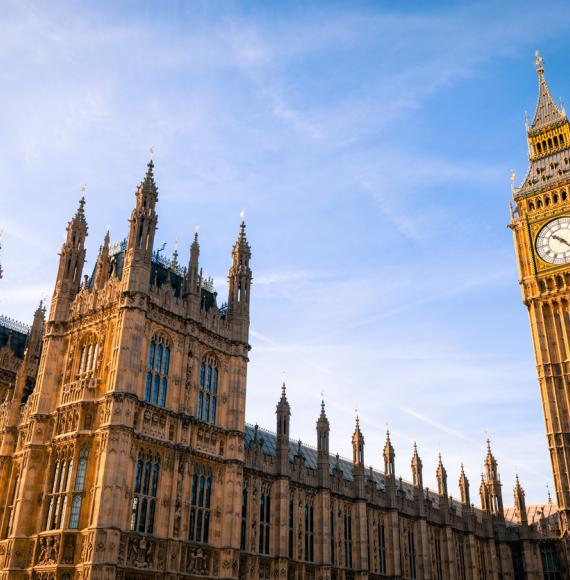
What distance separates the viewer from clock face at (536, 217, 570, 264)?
76.4 m

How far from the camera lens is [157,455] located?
122 ft

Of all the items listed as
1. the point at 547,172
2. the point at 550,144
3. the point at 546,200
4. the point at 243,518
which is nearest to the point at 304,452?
the point at 243,518

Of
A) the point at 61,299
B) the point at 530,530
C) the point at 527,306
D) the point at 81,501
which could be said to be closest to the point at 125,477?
the point at 81,501

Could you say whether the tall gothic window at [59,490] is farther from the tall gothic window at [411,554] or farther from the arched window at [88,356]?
the tall gothic window at [411,554]

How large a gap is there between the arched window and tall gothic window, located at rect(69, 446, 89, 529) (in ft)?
15.7

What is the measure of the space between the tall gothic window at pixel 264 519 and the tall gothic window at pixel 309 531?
4.01m

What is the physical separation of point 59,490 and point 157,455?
17.4 ft

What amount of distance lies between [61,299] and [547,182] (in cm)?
6113

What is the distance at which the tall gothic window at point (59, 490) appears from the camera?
35.3 metres

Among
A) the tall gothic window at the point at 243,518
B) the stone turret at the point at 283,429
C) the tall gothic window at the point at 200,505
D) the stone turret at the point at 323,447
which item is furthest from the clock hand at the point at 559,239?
the tall gothic window at the point at 200,505

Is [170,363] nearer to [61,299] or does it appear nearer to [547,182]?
[61,299]

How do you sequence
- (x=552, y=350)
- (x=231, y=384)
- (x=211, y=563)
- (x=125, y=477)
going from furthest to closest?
(x=552, y=350) < (x=231, y=384) < (x=211, y=563) < (x=125, y=477)

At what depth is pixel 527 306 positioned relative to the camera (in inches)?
3044

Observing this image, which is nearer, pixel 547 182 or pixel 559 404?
pixel 559 404
